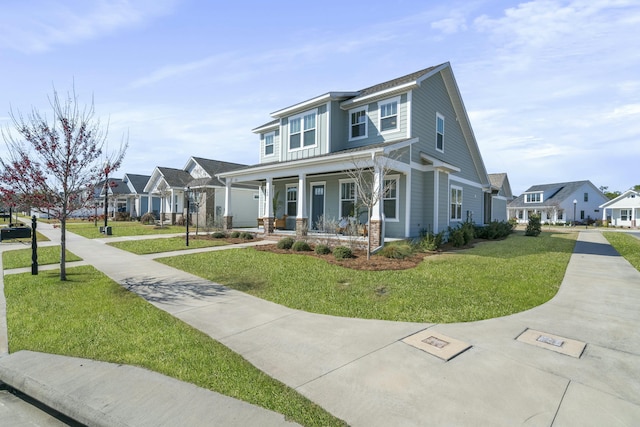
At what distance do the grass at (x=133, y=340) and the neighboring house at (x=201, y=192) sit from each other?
18.5 m

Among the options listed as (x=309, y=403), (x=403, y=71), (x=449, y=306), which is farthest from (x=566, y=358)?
(x=403, y=71)

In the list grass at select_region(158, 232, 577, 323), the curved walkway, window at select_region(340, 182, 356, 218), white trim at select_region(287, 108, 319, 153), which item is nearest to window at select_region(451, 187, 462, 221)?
window at select_region(340, 182, 356, 218)

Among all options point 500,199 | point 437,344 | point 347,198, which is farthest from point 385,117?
point 500,199

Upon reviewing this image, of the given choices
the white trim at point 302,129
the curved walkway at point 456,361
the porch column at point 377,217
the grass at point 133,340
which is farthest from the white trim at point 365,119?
the grass at point 133,340

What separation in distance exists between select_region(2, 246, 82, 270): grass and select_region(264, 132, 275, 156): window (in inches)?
468

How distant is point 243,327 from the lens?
16.3 ft

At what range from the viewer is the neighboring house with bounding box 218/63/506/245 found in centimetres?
1366

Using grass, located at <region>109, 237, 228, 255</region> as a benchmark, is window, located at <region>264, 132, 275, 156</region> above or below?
above

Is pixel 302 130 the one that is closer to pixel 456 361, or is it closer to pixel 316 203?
pixel 316 203

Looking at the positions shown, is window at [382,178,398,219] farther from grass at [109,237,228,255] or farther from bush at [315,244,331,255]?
grass at [109,237,228,255]

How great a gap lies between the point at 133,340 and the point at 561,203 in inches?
2200

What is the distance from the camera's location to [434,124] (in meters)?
16.0

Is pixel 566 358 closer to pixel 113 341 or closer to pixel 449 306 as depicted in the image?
pixel 449 306

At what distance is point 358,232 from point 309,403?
1137 cm
